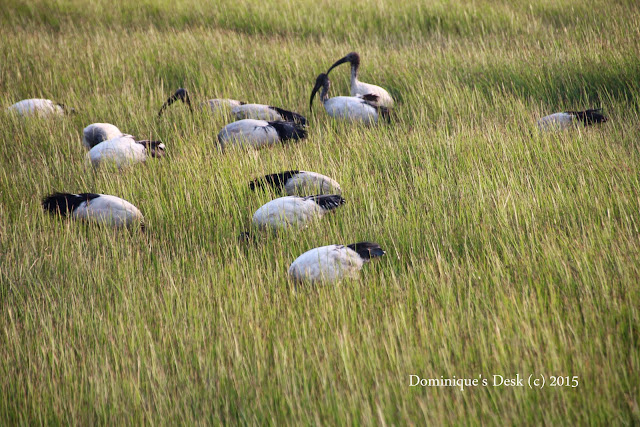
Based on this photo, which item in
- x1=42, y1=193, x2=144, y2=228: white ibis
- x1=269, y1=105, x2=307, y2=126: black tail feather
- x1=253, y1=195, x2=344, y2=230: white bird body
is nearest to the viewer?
x1=253, y1=195, x2=344, y2=230: white bird body

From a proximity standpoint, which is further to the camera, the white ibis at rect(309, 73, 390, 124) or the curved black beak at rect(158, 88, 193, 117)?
the curved black beak at rect(158, 88, 193, 117)

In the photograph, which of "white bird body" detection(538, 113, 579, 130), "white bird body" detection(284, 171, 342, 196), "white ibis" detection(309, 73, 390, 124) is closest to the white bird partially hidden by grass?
"white bird body" detection(284, 171, 342, 196)

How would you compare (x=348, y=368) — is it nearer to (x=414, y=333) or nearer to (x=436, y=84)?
(x=414, y=333)

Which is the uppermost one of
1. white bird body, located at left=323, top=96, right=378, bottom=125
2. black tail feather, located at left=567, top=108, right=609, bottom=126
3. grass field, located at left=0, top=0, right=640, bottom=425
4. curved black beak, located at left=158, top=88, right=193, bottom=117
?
curved black beak, located at left=158, top=88, right=193, bottom=117

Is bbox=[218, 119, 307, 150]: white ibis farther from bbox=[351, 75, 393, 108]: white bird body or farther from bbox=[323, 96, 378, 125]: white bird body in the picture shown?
bbox=[351, 75, 393, 108]: white bird body

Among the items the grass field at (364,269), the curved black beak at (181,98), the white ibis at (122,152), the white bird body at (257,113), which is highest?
the curved black beak at (181,98)

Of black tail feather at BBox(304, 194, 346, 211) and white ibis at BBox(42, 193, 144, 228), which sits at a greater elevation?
white ibis at BBox(42, 193, 144, 228)

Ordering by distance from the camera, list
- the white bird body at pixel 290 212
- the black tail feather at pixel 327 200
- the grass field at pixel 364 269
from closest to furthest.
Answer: the grass field at pixel 364 269 → the white bird body at pixel 290 212 → the black tail feather at pixel 327 200

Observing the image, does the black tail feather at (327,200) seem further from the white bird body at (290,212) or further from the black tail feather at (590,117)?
the black tail feather at (590,117)

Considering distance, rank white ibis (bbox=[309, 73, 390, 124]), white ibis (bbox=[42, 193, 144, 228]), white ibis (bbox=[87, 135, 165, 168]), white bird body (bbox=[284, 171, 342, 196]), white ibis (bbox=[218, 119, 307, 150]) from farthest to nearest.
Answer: white ibis (bbox=[309, 73, 390, 124])
white ibis (bbox=[218, 119, 307, 150])
white ibis (bbox=[87, 135, 165, 168])
white bird body (bbox=[284, 171, 342, 196])
white ibis (bbox=[42, 193, 144, 228])

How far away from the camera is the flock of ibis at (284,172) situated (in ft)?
9.53

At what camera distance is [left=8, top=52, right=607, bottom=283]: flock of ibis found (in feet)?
9.53

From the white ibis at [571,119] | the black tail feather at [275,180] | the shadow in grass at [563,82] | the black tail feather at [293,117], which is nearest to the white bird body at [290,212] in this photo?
the black tail feather at [275,180]

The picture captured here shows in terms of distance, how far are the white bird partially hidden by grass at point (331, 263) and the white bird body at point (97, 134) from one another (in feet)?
11.7
